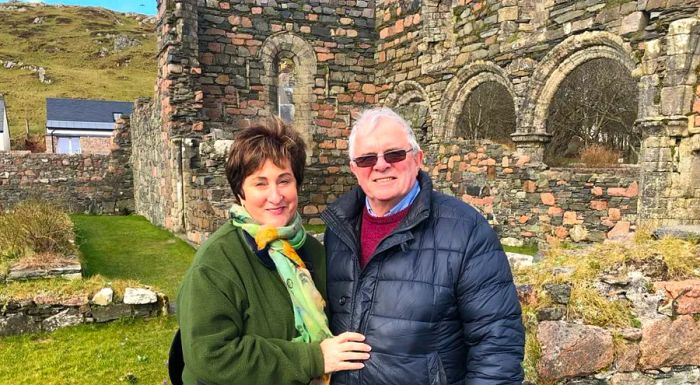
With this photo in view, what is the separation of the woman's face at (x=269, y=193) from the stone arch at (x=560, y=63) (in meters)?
9.38

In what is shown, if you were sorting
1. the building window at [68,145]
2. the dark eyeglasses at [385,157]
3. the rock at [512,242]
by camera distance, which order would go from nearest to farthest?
1. the dark eyeglasses at [385,157]
2. the rock at [512,242]
3. the building window at [68,145]

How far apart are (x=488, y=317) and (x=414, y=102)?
13.3 m

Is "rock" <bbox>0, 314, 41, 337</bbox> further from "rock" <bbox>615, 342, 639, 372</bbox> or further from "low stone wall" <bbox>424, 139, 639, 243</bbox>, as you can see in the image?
"low stone wall" <bbox>424, 139, 639, 243</bbox>

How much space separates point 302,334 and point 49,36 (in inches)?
3891

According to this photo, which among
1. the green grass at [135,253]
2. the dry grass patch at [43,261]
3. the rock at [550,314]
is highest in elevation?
the rock at [550,314]

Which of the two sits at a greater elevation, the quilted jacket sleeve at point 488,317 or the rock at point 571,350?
the quilted jacket sleeve at point 488,317

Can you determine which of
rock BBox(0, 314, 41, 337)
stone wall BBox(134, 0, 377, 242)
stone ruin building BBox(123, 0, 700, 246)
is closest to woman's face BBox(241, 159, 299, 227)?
rock BBox(0, 314, 41, 337)

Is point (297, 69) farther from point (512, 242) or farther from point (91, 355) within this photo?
point (91, 355)

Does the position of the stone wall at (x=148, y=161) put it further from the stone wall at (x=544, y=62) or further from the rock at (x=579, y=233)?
the rock at (x=579, y=233)

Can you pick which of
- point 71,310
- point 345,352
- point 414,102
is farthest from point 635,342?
point 414,102

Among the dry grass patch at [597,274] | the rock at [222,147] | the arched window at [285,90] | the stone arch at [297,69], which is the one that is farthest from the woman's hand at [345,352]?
the stone arch at [297,69]

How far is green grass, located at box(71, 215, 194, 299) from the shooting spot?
8.48 metres

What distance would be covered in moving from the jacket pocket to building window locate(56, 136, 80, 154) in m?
46.8

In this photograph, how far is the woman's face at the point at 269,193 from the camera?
217 centimetres
